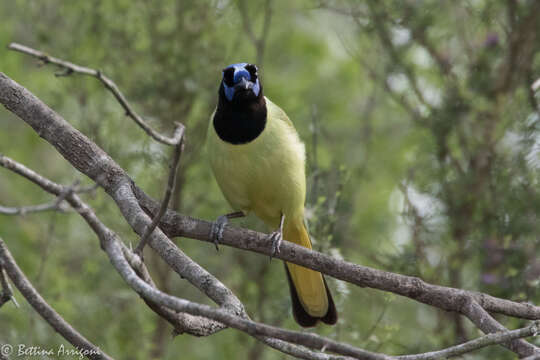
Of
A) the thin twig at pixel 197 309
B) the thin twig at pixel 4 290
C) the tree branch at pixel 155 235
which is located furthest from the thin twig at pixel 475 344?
the thin twig at pixel 4 290

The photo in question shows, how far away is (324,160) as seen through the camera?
234 inches

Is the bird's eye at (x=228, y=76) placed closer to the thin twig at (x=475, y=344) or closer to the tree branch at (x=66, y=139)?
the tree branch at (x=66, y=139)

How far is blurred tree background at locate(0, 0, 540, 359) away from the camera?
4.81 meters

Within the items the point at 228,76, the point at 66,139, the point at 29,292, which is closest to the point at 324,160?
the point at 228,76

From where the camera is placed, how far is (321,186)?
479cm

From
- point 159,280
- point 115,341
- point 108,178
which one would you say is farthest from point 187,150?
point 108,178

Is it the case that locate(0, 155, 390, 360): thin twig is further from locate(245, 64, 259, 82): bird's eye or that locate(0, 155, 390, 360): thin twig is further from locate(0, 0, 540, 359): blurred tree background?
locate(0, 0, 540, 359): blurred tree background

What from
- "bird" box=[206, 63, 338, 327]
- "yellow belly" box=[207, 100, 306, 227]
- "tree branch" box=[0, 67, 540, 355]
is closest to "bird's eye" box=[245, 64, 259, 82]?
"bird" box=[206, 63, 338, 327]

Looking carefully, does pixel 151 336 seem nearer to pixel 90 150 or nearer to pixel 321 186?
pixel 321 186

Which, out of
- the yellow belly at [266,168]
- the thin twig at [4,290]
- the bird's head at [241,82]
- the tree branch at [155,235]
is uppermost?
the bird's head at [241,82]

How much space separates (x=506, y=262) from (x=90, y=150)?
9.36 ft

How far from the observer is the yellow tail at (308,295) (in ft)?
14.6

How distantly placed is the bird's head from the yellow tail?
3.05ft

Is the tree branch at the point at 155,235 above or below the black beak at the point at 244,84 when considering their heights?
below
